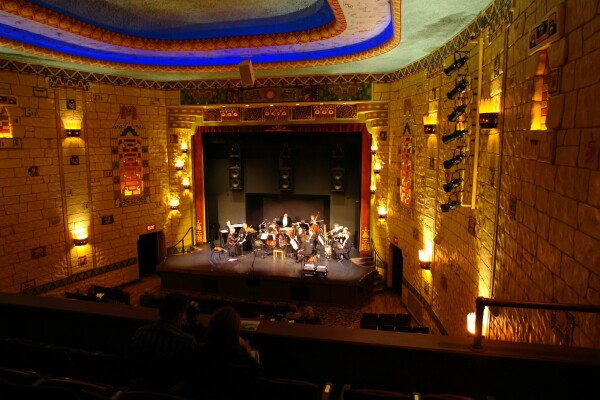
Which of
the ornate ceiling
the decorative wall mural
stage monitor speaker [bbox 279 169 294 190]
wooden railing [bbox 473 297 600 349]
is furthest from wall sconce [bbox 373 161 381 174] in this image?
wooden railing [bbox 473 297 600 349]

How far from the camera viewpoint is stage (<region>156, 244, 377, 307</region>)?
8.98 metres

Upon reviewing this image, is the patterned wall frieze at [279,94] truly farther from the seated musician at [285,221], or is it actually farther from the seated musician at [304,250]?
the seated musician at [304,250]

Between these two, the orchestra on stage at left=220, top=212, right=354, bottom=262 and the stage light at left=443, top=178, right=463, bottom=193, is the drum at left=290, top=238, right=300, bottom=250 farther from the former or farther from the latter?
the stage light at left=443, top=178, right=463, bottom=193

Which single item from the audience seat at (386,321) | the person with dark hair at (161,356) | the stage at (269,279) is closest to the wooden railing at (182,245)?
the stage at (269,279)

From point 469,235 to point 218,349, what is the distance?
398cm

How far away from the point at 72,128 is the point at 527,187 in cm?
896

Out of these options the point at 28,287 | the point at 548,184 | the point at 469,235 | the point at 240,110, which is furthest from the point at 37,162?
the point at 548,184

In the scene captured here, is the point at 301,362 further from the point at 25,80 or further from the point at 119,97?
the point at 119,97

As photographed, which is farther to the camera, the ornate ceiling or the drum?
the drum

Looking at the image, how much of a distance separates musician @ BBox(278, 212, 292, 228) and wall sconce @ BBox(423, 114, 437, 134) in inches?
220

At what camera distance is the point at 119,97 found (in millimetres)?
10031

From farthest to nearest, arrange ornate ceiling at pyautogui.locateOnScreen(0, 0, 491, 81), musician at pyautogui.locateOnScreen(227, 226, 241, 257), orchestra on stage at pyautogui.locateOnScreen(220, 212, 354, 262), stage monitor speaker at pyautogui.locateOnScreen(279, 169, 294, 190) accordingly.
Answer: stage monitor speaker at pyautogui.locateOnScreen(279, 169, 294, 190)
musician at pyautogui.locateOnScreen(227, 226, 241, 257)
orchestra on stage at pyautogui.locateOnScreen(220, 212, 354, 262)
ornate ceiling at pyautogui.locateOnScreen(0, 0, 491, 81)

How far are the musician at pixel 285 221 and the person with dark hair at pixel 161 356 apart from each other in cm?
899

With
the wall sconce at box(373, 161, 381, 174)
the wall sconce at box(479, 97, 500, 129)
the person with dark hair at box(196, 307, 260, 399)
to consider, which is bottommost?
the person with dark hair at box(196, 307, 260, 399)
